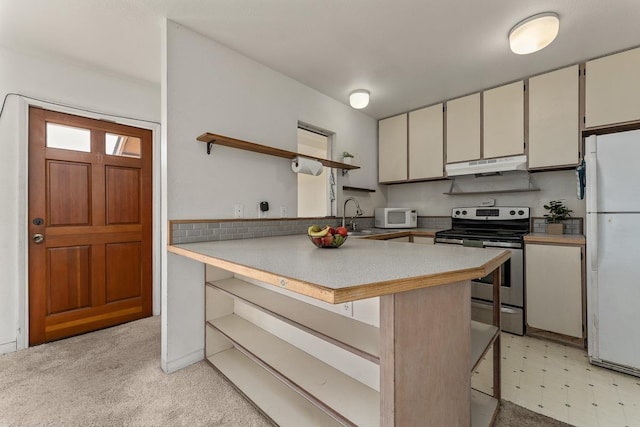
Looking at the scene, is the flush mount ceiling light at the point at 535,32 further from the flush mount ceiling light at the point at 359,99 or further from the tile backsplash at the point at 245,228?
the tile backsplash at the point at 245,228

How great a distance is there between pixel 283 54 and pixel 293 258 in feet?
6.11

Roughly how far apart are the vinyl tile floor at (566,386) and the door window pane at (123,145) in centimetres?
343

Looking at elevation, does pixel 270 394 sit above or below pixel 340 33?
below

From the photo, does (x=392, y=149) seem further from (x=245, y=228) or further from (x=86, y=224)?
(x=86, y=224)

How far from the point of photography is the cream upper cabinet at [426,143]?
3209 millimetres

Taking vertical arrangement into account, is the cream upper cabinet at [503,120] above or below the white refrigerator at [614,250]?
above

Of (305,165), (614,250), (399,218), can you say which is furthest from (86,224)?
(614,250)

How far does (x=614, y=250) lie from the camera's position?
189cm

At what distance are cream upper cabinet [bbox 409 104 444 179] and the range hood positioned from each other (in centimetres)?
17

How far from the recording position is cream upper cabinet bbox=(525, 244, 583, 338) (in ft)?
7.29

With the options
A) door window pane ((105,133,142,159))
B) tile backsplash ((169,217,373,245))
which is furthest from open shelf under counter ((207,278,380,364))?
door window pane ((105,133,142,159))

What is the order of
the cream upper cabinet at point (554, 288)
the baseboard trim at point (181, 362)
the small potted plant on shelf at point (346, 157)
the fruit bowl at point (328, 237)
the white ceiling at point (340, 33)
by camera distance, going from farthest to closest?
the small potted plant on shelf at point (346, 157) → the cream upper cabinet at point (554, 288) → the baseboard trim at point (181, 362) → the white ceiling at point (340, 33) → the fruit bowl at point (328, 237)

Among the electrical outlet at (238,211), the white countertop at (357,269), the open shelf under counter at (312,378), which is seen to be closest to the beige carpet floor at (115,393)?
the open shelf under counter at (312,378)

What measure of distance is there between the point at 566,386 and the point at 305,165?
241 cm
